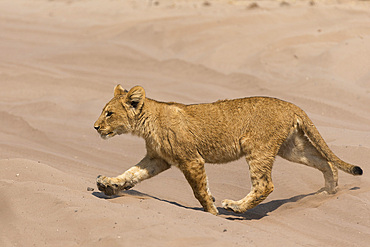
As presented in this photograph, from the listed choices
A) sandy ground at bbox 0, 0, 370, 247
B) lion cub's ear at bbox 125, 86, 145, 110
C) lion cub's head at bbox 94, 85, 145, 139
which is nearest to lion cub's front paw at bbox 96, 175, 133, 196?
sandy ground at bbox 0, 0, 370, 247

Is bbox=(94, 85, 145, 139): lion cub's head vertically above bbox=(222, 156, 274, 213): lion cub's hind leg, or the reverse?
bbox=(94, 85, 145, 139): lion cub's head

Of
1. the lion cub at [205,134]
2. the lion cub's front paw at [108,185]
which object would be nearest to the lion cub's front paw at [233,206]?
the lion cub at [205,134]

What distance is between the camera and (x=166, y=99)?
12.0 m

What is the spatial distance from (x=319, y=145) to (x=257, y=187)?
3.28 ft

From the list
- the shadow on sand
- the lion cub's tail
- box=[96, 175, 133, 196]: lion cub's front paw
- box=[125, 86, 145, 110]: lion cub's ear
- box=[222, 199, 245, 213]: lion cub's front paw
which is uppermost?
box=[125, 86, 145, 110]: lion cub's ear

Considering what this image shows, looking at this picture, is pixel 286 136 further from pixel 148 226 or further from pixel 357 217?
pixel 148 226

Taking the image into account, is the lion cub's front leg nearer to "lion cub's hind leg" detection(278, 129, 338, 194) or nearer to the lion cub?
the lion cub

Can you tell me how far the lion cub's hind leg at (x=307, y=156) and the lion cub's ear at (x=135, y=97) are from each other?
66.8 inches

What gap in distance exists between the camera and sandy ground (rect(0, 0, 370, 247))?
18.7 ft

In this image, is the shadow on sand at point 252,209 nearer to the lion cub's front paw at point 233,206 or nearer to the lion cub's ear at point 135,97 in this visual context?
the lion cub's front paw at point 233,206

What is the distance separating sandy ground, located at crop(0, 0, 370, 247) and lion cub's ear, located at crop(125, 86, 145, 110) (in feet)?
3.24

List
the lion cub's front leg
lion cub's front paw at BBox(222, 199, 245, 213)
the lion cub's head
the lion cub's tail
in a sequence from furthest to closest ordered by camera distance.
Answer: the lion cub's tail → the lion cub's head → the lion cub's front leg → lion cub's front paw at BBox(222, 199, 245, 213)

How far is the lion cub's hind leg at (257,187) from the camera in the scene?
6.81 m

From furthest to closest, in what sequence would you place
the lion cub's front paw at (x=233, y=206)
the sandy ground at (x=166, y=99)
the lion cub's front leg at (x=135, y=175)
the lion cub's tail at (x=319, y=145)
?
the lion cub's tail at (x=319, y=145) → the lion cub's front leg at (x=135, y=175) → the lion cub's front paw at (x=233, y=206) → the sandy ground at (x=166, y=99)
